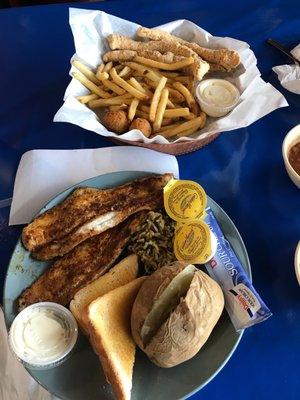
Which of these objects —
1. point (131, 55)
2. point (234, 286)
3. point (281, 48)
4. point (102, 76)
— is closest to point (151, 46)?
point (131, 55)

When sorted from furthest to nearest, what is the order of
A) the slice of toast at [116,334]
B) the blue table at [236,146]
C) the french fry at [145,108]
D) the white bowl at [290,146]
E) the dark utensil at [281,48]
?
the dark utensil at [281,48] → the french fry at [145,108] → the white bowl at [290,146] → the blue table at [236,146] → the slice of toast at [116,334]

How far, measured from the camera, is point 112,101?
1.27 meters

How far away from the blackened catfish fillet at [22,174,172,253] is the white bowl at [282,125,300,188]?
0.96 ft

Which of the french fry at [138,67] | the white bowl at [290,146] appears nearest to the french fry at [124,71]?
the french fry at [138,67]

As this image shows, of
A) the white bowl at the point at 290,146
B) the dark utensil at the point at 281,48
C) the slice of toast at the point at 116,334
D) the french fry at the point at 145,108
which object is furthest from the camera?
the dark utensil at the point at 281,48

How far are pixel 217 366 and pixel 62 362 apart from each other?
29cm

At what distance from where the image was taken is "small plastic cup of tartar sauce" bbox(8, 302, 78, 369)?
0.87 m

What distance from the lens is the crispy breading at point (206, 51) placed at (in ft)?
4.39

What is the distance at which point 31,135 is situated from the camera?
4.27 feet

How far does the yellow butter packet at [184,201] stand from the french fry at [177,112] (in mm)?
241

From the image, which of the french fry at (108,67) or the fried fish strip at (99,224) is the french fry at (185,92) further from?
the fried fish strip at (99,224)

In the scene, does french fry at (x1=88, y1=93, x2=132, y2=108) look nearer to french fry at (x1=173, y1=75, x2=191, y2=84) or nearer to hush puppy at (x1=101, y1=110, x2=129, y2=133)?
hush puppy at (x1=101, y1=110, x2=129, y2=133)

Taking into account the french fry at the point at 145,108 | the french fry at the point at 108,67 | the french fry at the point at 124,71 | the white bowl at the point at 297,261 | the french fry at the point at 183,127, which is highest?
the french fry at the point at 108,67

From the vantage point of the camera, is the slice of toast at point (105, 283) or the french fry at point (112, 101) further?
the french fry at point (112, 101)
